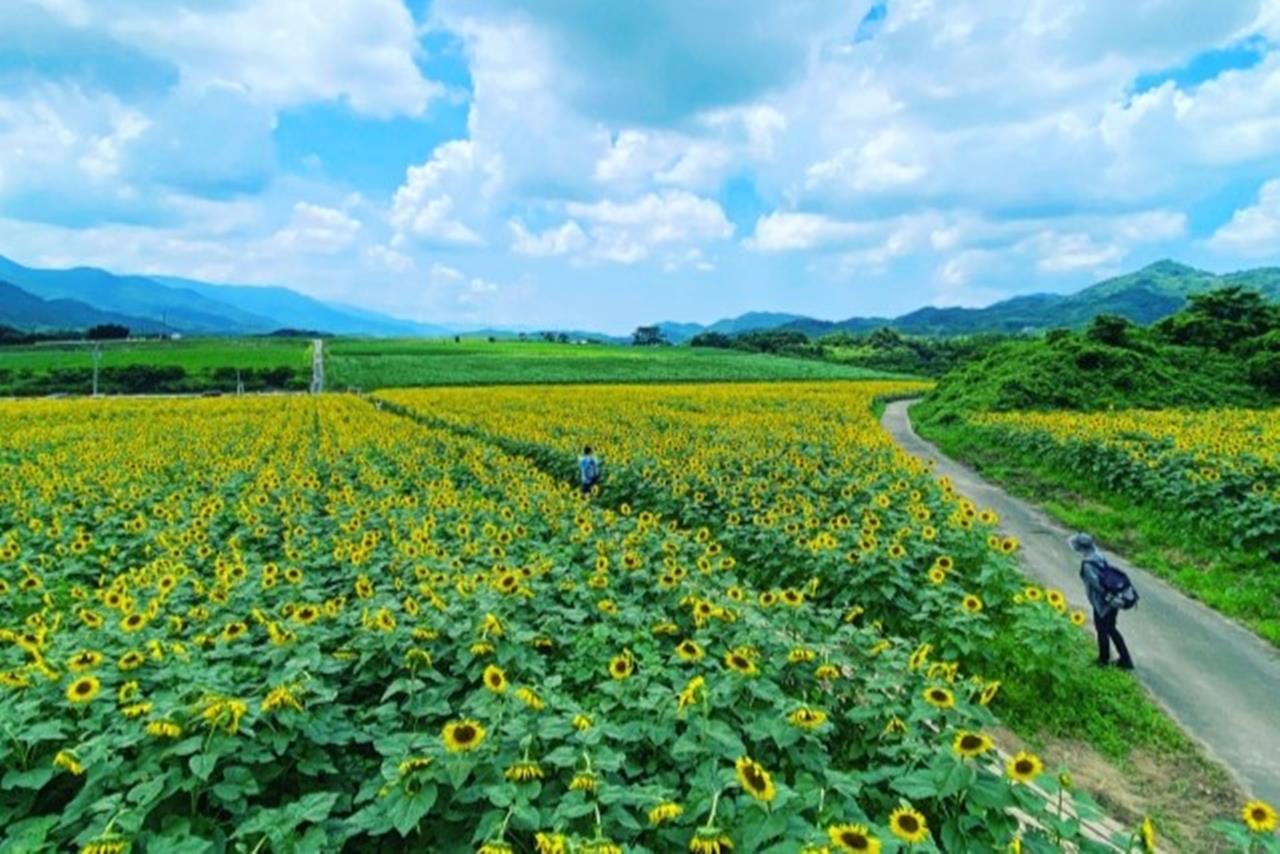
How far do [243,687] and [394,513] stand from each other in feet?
21.5

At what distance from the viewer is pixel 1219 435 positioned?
64.2ft

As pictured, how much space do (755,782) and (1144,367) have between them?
128 feet

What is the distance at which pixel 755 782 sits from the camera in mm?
3227

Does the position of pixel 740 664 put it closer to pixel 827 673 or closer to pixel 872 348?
pixel 827 673

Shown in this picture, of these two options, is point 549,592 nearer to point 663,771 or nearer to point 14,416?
point 663,771

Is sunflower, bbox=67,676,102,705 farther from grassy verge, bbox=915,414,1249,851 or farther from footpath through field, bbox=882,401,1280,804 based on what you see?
footpath through field, bbox=882,401,1280,804

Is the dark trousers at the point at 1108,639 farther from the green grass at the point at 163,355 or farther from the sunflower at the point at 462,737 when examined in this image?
the green grass at the point at 163,355

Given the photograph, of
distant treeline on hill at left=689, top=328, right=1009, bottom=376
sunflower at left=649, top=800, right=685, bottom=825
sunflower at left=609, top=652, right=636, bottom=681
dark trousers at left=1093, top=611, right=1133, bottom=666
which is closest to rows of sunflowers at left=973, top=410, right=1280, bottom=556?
dark trousers at left=1093, top=611, right=1133, bottom=666

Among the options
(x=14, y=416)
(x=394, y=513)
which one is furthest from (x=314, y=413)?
(x=394, y=513)

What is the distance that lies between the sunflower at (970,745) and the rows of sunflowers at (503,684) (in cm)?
1

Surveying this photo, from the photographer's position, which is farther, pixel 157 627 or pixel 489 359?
pixel 489 359

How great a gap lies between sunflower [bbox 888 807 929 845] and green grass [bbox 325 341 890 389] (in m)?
70.5

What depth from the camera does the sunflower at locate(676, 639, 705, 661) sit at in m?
4.88

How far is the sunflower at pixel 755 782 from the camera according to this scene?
3.16 metres
